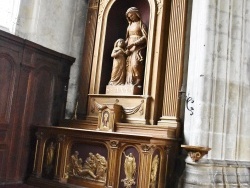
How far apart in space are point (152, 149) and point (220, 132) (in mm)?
1066

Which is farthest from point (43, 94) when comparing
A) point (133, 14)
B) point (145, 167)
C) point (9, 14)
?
point (145, 167)

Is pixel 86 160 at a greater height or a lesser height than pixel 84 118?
lesser

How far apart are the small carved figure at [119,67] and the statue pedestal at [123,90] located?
11 centimetres

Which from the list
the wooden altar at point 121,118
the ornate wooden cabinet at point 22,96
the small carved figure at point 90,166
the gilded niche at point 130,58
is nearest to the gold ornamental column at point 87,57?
the wooden altar at point 121,118

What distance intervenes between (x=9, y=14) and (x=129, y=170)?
3539mm

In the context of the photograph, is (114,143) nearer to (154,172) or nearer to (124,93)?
(154,172)

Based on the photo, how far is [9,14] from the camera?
6.01 metres

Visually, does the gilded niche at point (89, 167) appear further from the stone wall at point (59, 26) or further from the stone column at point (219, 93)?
the stone wall at point (59, 26)

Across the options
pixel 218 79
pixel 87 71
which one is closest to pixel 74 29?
pixel 87 71

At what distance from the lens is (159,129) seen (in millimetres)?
5113

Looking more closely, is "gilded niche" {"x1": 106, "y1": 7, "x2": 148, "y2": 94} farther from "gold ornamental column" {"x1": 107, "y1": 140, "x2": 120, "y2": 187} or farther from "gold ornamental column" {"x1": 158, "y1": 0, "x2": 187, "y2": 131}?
"gold ornamental column" {"x1": 107, "y1": 140, "x2": 120, "y2": 187}

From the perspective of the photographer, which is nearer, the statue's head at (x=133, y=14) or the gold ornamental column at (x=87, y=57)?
the statue's head at (x=133, y=14)

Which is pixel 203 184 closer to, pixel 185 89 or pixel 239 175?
pixel 239 175

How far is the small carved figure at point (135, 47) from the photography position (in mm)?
6086
